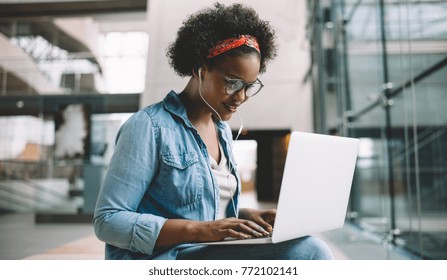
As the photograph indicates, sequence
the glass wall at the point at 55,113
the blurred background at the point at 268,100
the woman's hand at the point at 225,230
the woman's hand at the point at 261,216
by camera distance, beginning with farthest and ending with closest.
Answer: the glass wall at the point at 55,113
the blurred background at the point at 268,100
the woman's hand at the point at 261,216
the woman's hand at the point at 225,230

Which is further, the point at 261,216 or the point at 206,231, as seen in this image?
the point at 261,216

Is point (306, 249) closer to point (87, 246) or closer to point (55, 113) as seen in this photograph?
point (87, 246)

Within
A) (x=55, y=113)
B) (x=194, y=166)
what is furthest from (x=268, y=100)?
(x=55, y=113)

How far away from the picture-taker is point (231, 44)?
1009mm

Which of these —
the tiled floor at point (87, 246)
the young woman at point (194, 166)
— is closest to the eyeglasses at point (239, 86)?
the young woman at point (194, 166)

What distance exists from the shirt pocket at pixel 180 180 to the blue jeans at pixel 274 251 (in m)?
0.12

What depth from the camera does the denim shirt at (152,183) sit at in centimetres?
84

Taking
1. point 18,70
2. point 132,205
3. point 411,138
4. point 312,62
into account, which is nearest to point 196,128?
point 132,205

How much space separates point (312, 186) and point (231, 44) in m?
0.39

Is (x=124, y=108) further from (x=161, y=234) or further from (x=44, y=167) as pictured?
(x=44, y=167)

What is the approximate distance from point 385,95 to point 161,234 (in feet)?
8.78

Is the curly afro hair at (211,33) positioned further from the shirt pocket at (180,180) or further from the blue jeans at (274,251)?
the blue jeans at (274,251)

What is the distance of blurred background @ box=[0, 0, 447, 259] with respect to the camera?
7.39 ft
